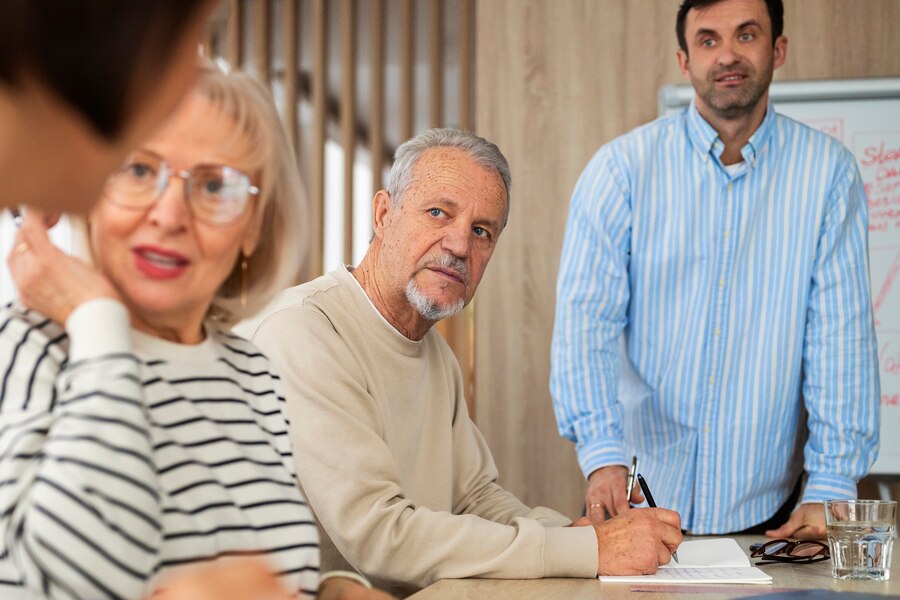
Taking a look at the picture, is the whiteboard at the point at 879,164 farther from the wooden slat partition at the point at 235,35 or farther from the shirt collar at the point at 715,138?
the wooden slat partition at the point at 235,35

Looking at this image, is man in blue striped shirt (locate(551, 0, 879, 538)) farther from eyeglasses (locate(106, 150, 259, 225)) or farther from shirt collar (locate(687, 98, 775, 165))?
eyeglasses (locate(106, 150, 259, 225))

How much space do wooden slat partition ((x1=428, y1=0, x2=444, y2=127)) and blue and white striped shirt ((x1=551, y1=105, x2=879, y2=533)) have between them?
1239 millimetres

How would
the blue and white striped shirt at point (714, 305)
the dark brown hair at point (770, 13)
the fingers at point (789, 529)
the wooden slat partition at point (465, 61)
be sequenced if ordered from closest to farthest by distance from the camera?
the fingers at point (789, 529)
the blue and white striped shirt at point (714, 305)
the dark brown hair at point (770, 13)
the wooden slat partition at point (465, 61)

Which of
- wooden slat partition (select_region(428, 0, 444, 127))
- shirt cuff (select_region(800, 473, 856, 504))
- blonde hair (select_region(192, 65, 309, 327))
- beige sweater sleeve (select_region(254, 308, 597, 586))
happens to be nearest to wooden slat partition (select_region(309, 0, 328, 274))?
wooden slat partition (select_region(428, 0, 444, 127))

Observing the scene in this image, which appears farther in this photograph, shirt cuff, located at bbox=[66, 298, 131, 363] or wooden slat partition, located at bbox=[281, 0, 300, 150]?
wooden slat partition, located at bbox=[281, 0, 300, 150]

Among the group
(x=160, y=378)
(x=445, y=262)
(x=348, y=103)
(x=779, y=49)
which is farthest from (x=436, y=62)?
(x=160, y=378)

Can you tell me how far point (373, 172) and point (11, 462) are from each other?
303cm

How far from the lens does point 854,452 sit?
204 cm

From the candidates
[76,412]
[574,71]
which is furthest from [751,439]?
[76,412]

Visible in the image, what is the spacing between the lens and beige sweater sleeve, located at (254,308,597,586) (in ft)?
4.33

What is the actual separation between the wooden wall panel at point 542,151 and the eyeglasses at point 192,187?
2450mm

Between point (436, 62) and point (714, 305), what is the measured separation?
159 centimetres

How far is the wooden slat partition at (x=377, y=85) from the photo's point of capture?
3455 millimetres

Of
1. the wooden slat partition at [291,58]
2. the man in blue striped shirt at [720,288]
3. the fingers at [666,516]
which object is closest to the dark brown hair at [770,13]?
the man in blue striped shirt at [720,288]
